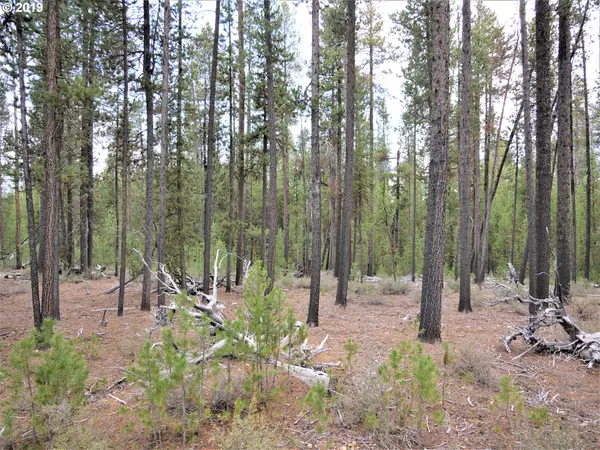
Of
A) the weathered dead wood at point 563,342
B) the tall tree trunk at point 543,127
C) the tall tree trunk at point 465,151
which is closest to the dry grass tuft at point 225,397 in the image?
the weathered dead wood at point 563,342

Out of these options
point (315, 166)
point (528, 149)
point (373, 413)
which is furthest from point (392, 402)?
point (528, 149)

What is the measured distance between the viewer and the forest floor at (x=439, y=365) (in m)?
3.37

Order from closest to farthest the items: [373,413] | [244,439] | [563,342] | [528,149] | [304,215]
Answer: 1. [244,439]
2. [373,413]
3. [563,342]
4. [528,149]
5. [304,215]

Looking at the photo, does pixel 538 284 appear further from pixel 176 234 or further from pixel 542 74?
pixel 176 234

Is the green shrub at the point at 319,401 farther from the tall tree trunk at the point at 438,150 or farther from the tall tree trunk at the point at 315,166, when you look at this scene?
the tall tree trunk at the point at 315,166

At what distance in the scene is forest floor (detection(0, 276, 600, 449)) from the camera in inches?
132

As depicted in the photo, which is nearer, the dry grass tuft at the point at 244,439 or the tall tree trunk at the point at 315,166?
the dry grass tuft at the point at 244,439

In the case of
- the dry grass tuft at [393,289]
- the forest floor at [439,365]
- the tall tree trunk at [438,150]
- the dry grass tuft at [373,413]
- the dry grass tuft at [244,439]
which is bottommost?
the dry grass tuft at [393,289]

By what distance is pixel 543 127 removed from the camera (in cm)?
807

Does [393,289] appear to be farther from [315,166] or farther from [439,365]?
[439,365]

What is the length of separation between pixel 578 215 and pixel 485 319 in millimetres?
24015

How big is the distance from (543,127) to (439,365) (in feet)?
20.3

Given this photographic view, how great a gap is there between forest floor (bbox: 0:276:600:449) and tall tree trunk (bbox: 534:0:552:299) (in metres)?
1.52

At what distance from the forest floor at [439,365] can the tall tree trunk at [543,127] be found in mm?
1516
